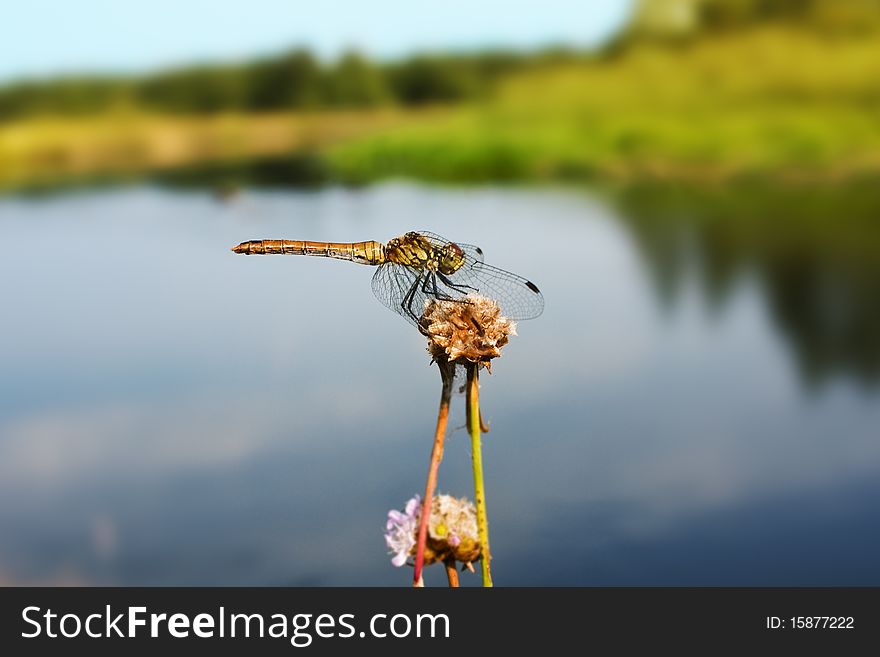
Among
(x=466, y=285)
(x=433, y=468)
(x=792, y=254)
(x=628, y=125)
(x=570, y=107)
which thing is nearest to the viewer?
(x=433, y=468)

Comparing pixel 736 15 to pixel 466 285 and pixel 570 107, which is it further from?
pixel 466 285

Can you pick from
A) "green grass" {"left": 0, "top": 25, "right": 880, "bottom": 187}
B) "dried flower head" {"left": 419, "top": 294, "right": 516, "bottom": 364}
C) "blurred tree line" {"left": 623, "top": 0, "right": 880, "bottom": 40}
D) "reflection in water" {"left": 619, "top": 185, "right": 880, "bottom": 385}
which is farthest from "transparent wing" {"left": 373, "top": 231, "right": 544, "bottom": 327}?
"blurred tree line" {"left": 623, "top": 0, "right": 880, "bottom": 40}

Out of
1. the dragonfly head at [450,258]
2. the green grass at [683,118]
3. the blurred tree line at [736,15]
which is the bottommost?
the dragonfly head at [450,258]

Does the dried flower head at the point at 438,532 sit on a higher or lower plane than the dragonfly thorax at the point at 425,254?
lower

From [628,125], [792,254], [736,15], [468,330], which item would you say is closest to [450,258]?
[468,330]

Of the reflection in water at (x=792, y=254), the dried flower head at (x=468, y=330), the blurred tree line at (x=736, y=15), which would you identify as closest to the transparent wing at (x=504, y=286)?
the dried flower head at (x=468, y=330)

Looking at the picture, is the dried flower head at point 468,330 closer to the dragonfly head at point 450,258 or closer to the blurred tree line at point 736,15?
the dragonfly head at point 450,258
